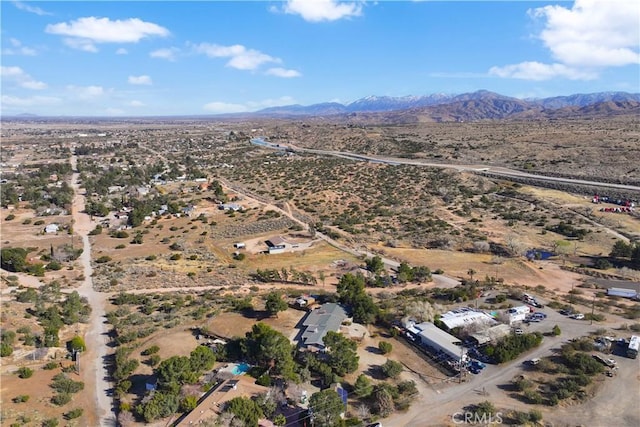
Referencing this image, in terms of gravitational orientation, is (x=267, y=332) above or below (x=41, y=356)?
above

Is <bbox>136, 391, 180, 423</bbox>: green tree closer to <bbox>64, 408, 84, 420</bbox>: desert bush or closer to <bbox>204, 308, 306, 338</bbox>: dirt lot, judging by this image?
<bbox>64, 408, 84, 420</bbox>: desert bush

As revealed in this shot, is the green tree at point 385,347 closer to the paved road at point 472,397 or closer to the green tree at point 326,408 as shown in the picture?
the paved road at point 472,397

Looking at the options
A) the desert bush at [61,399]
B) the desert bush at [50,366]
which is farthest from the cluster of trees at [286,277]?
the desert bush at [61,399]

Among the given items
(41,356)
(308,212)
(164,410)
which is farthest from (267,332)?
(308,212)

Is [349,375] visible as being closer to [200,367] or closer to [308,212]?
[200,367]

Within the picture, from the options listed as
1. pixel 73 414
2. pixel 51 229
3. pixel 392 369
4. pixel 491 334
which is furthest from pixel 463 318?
pixel 51 229
